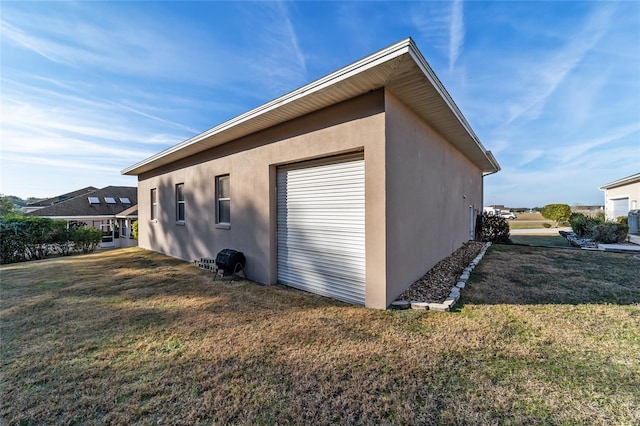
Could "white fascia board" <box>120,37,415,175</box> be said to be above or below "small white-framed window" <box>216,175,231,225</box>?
above

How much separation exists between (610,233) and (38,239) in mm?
25870

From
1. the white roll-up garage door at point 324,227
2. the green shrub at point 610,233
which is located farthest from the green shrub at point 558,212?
the white roll-up garage door at point 324,227

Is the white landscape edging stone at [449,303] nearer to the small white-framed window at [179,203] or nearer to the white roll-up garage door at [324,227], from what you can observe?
the white roll-up garage door at [324,227]

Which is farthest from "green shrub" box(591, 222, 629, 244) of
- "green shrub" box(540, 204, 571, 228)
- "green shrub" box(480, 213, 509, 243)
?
"green shrub" box(540, 204, 571, 228)

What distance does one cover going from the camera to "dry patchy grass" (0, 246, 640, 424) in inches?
80.0

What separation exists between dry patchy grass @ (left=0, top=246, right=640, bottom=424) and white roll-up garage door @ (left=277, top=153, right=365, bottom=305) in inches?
18.1

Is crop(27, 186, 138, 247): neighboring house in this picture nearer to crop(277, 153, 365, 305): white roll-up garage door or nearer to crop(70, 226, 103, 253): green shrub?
crop(70, 226, 103, 253): green shrub

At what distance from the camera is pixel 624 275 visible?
18.9 ft

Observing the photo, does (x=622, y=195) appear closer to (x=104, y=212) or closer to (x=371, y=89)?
(x=371, y=89)

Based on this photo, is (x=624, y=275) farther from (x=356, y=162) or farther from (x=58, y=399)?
(x=58, y=399)

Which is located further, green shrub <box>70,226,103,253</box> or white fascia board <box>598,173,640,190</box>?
white fascia board <box>598,173,640,190</box>

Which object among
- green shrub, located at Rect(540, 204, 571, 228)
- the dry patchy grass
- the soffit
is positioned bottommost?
the dry patchy grass

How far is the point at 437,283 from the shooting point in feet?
17.4

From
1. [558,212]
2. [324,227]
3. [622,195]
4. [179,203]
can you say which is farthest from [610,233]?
[179,203]
